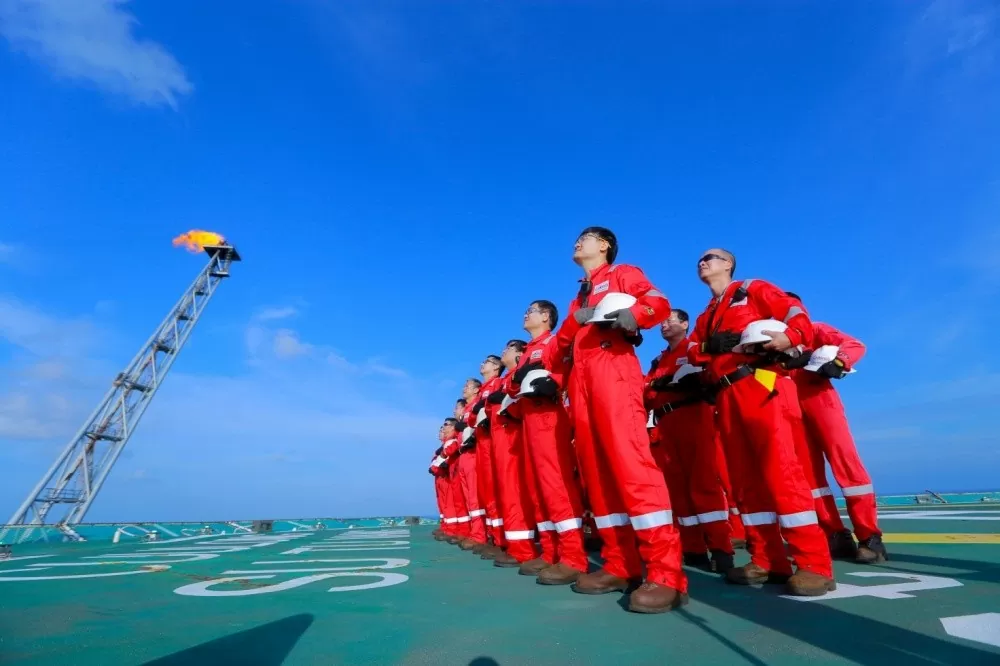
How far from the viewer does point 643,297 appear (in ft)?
11.6

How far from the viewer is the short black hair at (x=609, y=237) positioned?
4.23 m

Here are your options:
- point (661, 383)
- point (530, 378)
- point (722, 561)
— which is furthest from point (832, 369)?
point (530, 378)

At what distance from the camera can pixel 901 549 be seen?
4844 millimetres

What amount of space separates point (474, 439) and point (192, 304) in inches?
976

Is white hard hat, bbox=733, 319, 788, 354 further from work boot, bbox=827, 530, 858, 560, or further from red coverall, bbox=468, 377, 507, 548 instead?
red coverall, bbox=468, 377, 507, 548

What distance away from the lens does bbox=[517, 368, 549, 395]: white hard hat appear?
451cm

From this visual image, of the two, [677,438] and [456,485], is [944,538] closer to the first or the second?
[677,438]

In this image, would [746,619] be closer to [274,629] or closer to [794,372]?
[274,629]

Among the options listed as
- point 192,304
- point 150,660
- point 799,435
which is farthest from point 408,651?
point 192,304

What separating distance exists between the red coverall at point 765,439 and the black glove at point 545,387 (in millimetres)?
1188

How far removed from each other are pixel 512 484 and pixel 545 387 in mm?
1571

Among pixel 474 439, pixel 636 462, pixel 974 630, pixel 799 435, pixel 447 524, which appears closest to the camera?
pixel 974 630

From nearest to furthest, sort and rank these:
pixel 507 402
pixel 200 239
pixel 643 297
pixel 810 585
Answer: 1. pixel 810 585
2. pixel 643 297
3. pixel 507 402
4. pixel 200 239

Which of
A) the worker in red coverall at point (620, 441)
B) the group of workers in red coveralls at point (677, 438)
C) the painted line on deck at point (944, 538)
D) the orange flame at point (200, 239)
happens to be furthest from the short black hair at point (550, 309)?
the orange flame at point (200, 239)
